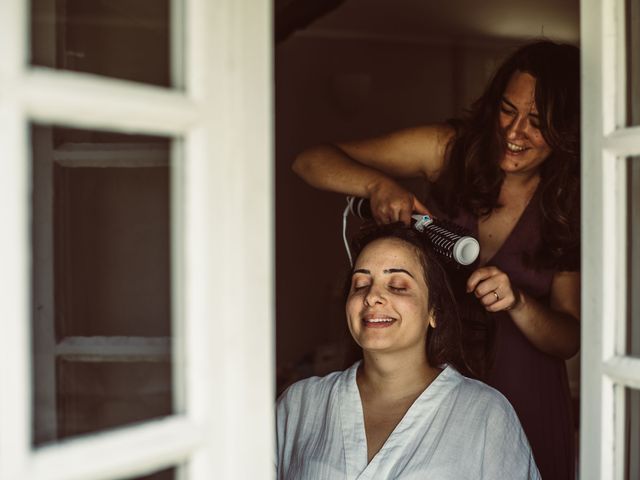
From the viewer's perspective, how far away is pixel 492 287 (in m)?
2.03

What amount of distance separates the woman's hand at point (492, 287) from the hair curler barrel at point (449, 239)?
0.17ft

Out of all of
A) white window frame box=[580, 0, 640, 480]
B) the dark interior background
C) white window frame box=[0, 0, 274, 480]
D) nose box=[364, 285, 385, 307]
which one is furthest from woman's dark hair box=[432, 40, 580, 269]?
the dark interior background

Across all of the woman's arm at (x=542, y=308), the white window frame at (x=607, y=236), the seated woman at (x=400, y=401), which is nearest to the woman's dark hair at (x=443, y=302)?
the seated woman at (x=400, y=401)

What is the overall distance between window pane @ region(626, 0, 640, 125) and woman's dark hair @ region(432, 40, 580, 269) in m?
0.66

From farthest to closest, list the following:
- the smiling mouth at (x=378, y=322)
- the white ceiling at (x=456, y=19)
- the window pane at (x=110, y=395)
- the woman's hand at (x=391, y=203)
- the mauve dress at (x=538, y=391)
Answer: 1. the white ceiling at (x=456, y=19)
2. the mauve dress at (x=538, y=391)
3. the woman's hand at (x=391, y=203)
4. the smiling mouth at (x=378, y=322)
5. the window pane at (x=110, y=395)

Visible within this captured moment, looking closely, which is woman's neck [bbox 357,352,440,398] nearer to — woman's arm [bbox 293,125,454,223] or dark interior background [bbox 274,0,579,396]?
woman's arm [bbox 293,125,454,223]

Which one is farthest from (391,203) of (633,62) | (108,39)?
(108,39)

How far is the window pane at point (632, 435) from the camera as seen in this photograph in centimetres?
141

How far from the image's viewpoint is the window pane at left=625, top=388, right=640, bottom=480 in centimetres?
141

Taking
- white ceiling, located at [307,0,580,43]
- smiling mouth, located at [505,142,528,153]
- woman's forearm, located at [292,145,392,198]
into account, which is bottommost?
woman's forearm, located at [292,145,392,198]

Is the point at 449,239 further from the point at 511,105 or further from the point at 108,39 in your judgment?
the point at 108,39

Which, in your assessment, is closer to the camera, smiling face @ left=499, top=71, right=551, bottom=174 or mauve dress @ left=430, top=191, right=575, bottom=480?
smiling face @ left=499, top=71, right=551, bottom=174

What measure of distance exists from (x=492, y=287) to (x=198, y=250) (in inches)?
40.0

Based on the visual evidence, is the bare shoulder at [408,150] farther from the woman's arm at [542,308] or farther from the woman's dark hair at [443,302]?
the woman's arm at [542,308]
